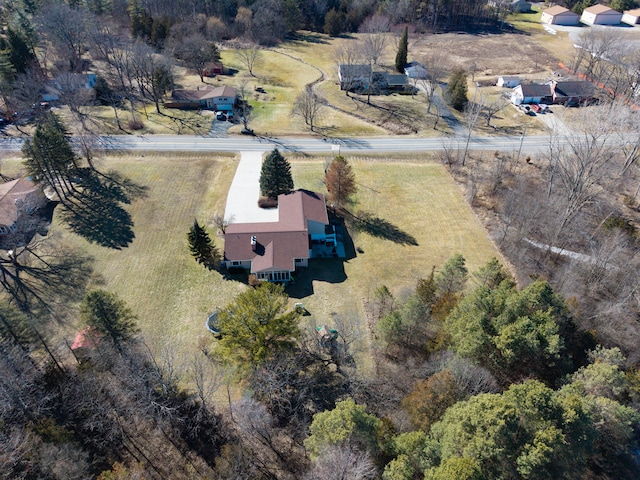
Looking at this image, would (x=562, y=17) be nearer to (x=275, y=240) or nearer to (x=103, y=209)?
(x=275, y=240)

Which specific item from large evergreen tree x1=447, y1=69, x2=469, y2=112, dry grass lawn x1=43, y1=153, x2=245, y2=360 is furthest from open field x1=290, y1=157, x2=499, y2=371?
large evergreen tree x1=447, y1=69, x2=469, y2=112

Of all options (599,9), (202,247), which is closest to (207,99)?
(202,247)

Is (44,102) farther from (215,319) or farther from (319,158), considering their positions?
(215,319)

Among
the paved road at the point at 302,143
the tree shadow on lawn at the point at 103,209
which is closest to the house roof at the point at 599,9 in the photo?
the paved road at the point at 302,143

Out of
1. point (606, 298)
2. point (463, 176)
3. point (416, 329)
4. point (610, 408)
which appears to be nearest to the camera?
point (610, 408)

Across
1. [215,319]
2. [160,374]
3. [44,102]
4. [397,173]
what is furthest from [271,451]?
[44,102]

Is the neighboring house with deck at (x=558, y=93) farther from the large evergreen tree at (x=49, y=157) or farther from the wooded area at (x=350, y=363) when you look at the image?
the large evergreen tree at (x=49, y=157)
